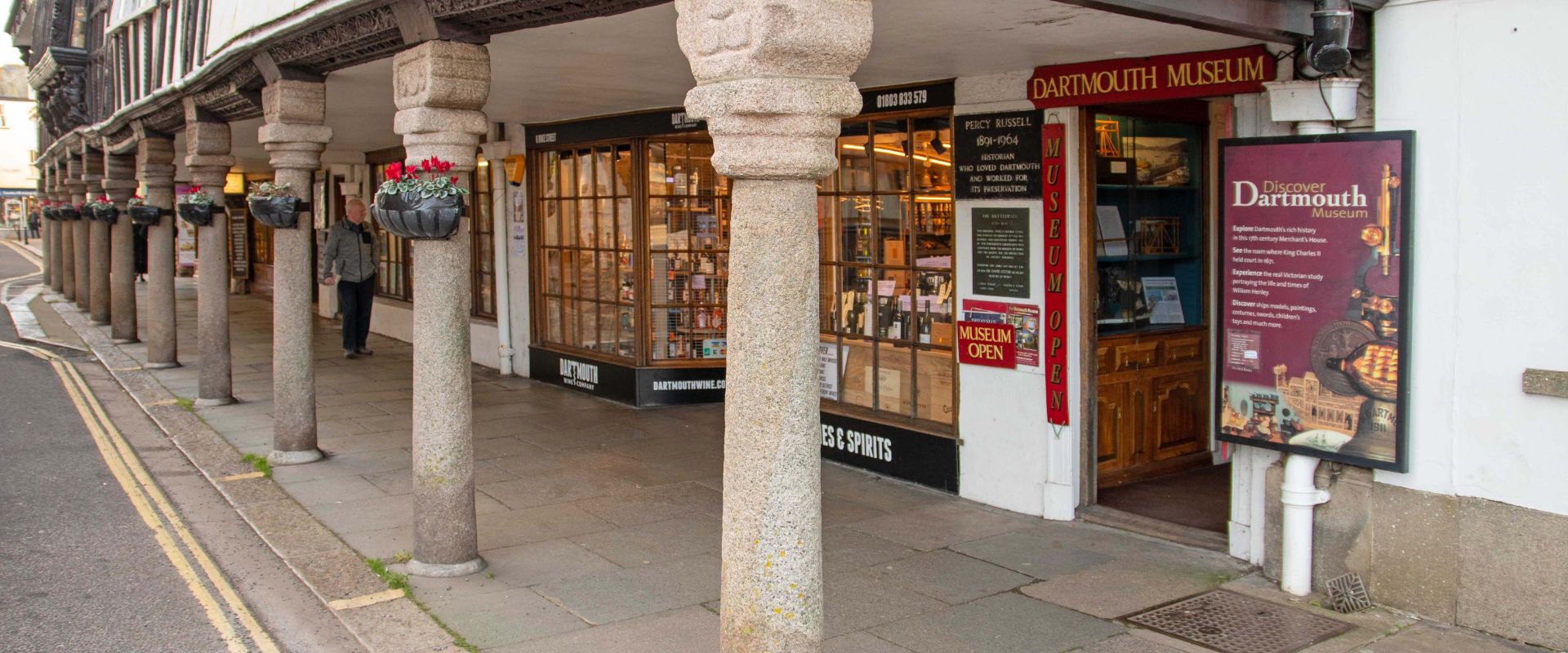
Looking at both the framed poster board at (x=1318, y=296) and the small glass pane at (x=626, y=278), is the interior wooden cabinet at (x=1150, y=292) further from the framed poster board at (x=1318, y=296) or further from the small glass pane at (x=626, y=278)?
the small glass pane at (x=626, y=278)

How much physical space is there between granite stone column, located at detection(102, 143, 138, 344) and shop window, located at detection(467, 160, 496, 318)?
16.2 feet

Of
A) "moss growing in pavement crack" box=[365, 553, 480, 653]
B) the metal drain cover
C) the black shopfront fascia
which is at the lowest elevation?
the metal drain cover

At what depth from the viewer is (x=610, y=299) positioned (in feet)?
39.9

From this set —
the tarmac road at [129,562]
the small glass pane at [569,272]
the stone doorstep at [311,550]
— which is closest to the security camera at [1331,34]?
the stone doorstep at [311,550]

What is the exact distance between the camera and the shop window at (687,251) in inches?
456

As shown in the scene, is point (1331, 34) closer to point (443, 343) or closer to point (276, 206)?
point (443, 343)

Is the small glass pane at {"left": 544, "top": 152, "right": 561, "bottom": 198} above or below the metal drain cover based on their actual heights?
above

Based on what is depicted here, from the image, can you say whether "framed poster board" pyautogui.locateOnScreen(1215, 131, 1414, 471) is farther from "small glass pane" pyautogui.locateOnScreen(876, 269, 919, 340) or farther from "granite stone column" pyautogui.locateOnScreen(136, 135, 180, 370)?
"granite stone column" pyautogui.locateOnScreen(136, 135, 180, 370)

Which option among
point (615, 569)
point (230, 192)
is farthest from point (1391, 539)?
point (230, 192)

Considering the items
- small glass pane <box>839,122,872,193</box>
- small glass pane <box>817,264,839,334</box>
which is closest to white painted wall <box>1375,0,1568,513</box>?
small glass pane <box>839,122,872,193</box>

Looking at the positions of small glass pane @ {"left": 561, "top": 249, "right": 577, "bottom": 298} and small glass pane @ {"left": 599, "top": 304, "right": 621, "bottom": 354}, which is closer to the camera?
small glass pane @ {"left": 599, "top": 304, "right": 621, "bottom": 354}

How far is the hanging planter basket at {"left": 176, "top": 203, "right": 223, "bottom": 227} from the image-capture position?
1152 centimetres

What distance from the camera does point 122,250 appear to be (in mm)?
16422

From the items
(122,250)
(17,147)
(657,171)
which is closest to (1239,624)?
(657,171)
